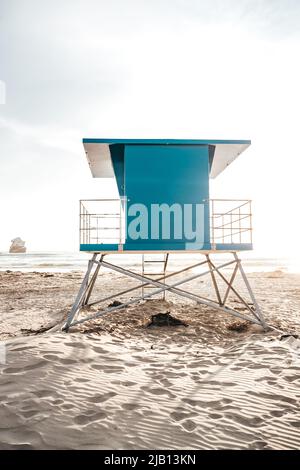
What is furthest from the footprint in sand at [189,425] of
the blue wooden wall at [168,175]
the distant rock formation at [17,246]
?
the distant rock formation at [17,246]

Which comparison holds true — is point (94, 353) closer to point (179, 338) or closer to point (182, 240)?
point (179, 338)

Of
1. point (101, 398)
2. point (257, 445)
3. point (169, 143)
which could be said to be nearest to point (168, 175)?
point (169, 143)

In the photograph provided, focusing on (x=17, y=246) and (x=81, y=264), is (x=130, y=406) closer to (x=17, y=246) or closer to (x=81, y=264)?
(x=81, y=264)

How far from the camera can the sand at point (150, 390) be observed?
10.2ft

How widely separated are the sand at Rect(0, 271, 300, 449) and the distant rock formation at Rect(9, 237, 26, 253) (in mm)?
107524

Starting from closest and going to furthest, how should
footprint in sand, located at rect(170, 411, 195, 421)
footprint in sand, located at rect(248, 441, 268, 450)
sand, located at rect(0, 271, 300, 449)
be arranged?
footprint in sand, located at rect(248, 441, 268, 450)
sand, located at rect(0, 271, 300, 449)
footprint in sand, located at rect(170, 411, 195, 421)

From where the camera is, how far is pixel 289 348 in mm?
6086

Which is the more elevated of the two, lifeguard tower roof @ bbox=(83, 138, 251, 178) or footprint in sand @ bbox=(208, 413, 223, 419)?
lifeguard tower roof @ bbox=(83, 138, 251, 178)

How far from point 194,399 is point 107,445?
4.82 ft

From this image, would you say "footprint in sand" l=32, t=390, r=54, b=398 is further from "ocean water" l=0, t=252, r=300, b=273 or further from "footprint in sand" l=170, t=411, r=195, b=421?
"ocean water" l=0, t=252, r=300, b=273

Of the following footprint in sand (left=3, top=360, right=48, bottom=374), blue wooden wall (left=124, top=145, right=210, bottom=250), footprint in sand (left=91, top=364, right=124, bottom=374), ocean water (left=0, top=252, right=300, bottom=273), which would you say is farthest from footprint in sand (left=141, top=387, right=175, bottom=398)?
ocean water (left=0, top=252, right=300, bottom=273)

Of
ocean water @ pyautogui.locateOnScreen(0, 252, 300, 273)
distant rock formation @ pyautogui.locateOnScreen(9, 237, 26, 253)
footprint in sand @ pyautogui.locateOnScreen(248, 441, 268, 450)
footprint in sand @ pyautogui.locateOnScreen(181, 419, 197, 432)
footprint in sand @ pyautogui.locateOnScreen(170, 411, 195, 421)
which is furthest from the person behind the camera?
distant rock formation @ pyautogui.locateOnScreen(9, 237, 26, 253)

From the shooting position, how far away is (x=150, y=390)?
4.20 meters

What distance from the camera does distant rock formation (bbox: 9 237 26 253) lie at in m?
106
